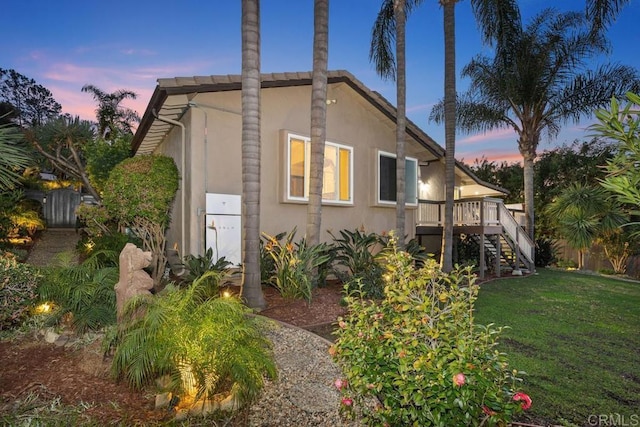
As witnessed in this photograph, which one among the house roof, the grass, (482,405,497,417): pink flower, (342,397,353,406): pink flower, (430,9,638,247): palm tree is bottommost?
the grass

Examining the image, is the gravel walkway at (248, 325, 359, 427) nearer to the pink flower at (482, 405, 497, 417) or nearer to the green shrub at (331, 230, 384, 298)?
the pink flower at (482, 405, 497, 417)

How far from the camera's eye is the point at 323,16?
759cm

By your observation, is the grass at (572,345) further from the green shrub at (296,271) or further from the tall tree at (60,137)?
the tall tree at (60,137)

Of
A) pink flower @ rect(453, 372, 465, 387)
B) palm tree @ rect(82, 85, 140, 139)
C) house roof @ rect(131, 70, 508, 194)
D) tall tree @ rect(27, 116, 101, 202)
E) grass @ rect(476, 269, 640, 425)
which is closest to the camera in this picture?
pink flower @ rect(453, 372, 465, 387)

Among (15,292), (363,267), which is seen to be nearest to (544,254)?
(363,267)

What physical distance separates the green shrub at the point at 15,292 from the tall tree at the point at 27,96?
4439 centimetres

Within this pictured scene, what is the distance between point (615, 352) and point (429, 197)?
35.8 feet

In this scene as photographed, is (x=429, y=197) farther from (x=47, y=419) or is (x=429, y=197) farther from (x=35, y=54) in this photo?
(x=35, y=54)

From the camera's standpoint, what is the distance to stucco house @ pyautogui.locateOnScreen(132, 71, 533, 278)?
27.2 feet

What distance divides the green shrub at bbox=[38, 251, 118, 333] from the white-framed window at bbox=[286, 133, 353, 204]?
5037 millimetres

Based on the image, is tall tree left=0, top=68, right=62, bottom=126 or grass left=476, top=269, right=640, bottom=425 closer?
grass left=476, top=269, right=640, bottom=425

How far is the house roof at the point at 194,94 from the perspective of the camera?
7.77 metres

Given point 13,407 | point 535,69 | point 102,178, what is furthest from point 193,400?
point 535,69

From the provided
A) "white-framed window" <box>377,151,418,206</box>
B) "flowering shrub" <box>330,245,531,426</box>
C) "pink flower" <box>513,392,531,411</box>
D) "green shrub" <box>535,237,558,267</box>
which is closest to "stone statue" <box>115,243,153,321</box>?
"flowering shrub" <box>330,245,531,426</box>
